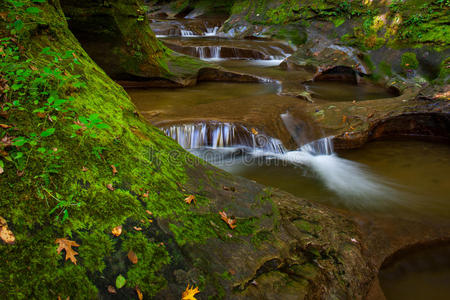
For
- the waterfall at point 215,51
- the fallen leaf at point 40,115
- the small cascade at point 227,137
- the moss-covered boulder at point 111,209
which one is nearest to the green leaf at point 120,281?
the moss-covered boulder at point 111,209

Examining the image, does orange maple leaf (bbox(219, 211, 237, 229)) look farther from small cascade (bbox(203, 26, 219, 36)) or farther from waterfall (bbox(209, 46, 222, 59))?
small cascade (bbox(203, 26, 219, 36))

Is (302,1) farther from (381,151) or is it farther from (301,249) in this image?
(301,249)

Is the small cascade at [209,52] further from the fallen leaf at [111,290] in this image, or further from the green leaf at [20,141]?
the fallen leaf at [111,290]

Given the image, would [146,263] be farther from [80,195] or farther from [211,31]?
[211,31]

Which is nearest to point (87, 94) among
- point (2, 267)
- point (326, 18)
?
point (2, 267)

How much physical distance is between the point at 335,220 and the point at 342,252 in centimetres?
62

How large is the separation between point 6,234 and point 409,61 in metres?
12.1

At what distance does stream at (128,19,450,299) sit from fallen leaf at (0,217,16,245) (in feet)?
11.2

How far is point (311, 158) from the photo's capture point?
624cm

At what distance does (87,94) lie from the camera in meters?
2.42

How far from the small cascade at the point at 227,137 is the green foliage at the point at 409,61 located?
275 inches

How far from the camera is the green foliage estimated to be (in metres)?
9.62

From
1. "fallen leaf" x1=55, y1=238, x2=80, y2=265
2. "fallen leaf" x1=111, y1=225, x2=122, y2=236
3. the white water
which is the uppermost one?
the white water

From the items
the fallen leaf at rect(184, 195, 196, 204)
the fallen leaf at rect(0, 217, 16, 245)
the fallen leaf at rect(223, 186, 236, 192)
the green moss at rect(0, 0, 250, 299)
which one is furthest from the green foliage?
the fallen leaf at rect(0, 217, 16, 245)
